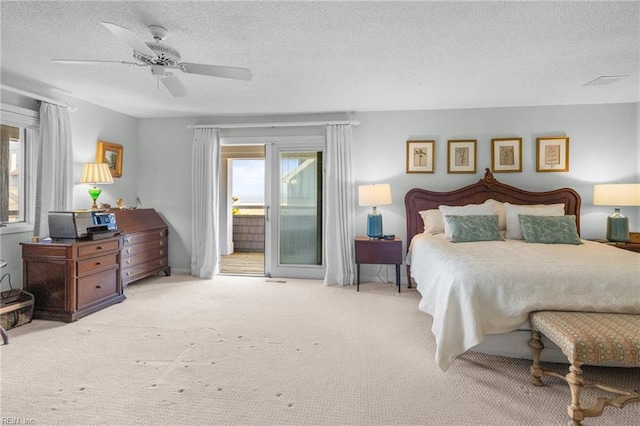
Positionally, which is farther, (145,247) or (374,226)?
(145,247)

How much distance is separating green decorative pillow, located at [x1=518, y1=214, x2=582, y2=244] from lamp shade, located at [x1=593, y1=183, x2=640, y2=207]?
2.36 ft

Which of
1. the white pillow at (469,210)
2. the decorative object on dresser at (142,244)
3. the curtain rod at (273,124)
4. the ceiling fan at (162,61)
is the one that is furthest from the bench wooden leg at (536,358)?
the decorative object on dresser at (142,244)

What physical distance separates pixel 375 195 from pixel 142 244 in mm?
3142

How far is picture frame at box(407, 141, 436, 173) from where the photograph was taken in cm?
461

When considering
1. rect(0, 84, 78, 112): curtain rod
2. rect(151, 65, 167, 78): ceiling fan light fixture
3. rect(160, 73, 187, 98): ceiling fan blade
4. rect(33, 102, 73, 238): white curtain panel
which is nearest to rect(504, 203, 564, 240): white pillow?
rect(160, 73, 187, 98): ceiling fan blade

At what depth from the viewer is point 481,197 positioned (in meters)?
4.43

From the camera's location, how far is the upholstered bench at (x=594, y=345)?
5.64 feet

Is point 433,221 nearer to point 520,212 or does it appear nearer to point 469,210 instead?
point 469,210

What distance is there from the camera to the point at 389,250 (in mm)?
4230

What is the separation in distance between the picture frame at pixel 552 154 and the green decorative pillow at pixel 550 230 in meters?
0.95

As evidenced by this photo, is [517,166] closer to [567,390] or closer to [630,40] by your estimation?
[630,40]

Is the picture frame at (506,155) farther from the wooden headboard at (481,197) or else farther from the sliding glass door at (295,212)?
the sliding glass door at (295,212)

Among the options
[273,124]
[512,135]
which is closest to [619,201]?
[512,135]

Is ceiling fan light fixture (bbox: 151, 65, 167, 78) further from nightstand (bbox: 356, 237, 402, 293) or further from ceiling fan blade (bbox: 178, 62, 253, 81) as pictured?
nightstand (bbox: 356, 237, 402, 293)
